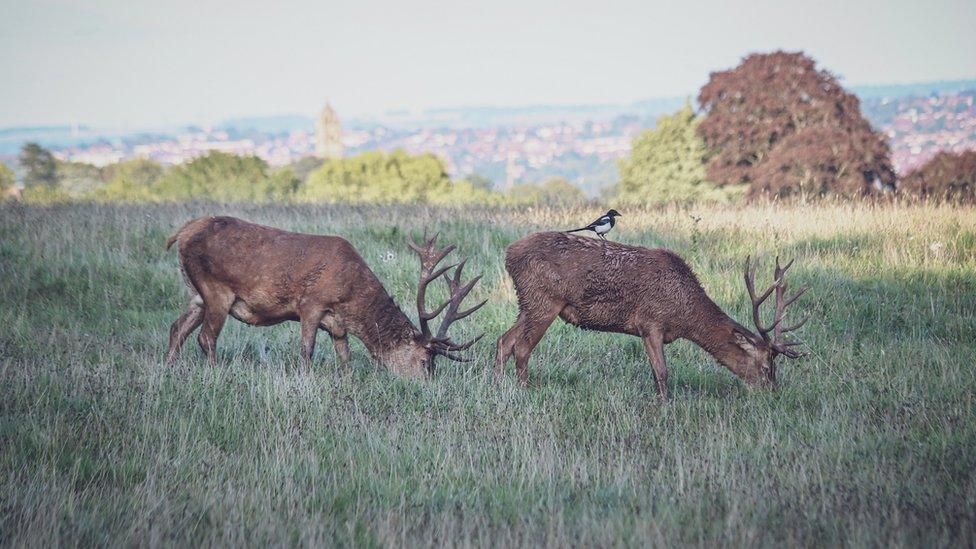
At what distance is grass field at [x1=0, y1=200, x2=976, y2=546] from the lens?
5066mm

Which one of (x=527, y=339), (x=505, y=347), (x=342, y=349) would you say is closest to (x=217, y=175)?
(x=342, y=349)

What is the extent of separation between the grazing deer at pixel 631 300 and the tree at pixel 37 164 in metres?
81.6

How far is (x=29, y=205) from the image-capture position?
58.1 feet

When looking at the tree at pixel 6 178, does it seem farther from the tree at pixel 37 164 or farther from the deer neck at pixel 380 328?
the deer neck at pixel 380 328

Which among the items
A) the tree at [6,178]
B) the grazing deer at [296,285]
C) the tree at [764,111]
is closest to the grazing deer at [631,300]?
the grazing deer at [296,285]

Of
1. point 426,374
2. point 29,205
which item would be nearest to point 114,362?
point 426,374

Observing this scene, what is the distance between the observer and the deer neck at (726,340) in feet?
27.0

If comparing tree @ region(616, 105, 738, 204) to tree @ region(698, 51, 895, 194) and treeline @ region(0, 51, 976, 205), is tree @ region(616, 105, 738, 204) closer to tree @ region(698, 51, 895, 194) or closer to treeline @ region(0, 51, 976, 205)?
treeline @ region(0, 51, 976, 205)

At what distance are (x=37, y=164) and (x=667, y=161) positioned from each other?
5754cm

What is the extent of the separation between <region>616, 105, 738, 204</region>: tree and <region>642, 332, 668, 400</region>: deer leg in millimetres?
36533

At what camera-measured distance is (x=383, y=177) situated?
3366 inches

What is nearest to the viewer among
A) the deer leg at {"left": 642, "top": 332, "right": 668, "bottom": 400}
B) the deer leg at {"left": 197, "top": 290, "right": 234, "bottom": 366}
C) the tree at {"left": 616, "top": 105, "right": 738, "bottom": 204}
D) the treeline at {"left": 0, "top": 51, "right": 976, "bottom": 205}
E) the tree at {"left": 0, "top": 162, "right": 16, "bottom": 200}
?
the deer leg at {"left": 642, "top": 332, "right": 668, "bottom": 400}

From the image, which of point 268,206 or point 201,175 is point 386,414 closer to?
point 268,206

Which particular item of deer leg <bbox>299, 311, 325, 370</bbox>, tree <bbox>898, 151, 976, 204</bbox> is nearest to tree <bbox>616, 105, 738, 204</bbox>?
tree <bbox>898, 151, 976, 204</bbox>
